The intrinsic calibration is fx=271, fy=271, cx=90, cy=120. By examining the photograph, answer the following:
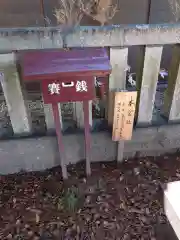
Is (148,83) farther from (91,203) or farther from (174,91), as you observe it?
(91,203)

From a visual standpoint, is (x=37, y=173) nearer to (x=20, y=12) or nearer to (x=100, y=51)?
(x=100, y=51)

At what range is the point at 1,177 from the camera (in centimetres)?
288

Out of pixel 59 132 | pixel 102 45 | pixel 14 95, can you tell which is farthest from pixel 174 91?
pixel 14 95

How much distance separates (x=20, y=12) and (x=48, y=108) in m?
2.34

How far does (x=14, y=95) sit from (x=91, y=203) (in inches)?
49.1

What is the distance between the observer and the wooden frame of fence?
2.19 meters

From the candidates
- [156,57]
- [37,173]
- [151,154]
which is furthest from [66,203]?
[156,57]

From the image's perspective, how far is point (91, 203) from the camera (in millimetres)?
2602

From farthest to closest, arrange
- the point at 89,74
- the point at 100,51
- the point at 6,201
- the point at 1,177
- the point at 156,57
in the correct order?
the point at 1,177 < the point at 6,201 < the point at 156,57 < the point at 100,51 < the point at 89,74

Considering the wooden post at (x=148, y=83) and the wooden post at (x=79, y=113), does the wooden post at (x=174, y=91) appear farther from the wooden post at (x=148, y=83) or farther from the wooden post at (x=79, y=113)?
the wooden post at (x=79, y=113)

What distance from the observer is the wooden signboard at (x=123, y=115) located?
2377 millimetres

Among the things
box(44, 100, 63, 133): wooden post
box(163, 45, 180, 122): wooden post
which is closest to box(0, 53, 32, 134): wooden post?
box(44, 100, 63, 133): wooden post

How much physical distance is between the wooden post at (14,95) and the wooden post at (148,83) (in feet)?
3.70

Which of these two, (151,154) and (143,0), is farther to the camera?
(143,0)
